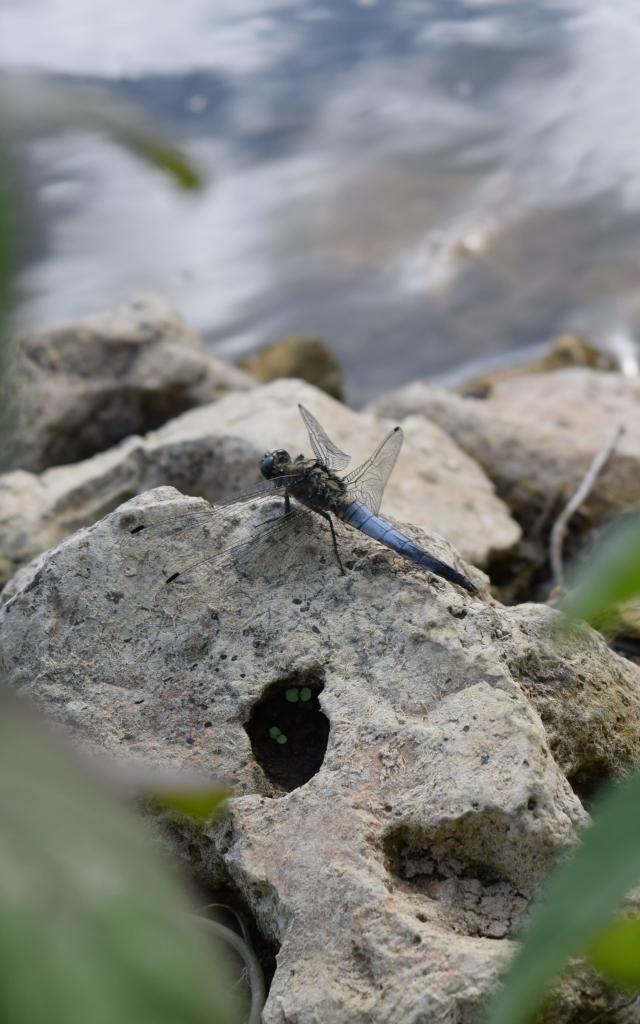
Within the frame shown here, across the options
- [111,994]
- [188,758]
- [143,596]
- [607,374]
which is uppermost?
[111,994]

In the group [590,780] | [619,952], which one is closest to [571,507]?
[590,780]

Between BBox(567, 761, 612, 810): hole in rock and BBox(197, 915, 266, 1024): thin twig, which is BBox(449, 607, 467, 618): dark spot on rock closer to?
BBox(567, 761, 612, 810): hole in rock

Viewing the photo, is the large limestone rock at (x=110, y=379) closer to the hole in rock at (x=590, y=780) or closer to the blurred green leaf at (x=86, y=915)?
the hole in rock at (x=590, y=780)

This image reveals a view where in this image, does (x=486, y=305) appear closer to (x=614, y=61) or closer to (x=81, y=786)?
(x=614, y=61)

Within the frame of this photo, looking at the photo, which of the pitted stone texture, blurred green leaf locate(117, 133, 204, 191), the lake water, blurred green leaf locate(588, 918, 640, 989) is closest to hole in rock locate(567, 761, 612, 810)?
blurred green leaf locate(588, 918, 640, 989)

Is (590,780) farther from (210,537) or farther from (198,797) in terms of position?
(198,797)

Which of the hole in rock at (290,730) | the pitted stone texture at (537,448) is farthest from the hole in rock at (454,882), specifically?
the pitted stone texture at (537,448)

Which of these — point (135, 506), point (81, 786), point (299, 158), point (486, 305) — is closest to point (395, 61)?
point (299, 158)
